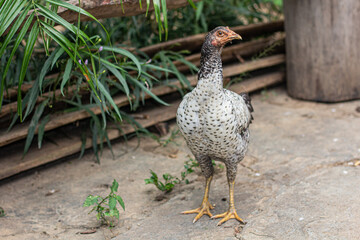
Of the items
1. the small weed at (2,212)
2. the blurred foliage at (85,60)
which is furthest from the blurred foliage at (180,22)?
the small weed at (2,212)

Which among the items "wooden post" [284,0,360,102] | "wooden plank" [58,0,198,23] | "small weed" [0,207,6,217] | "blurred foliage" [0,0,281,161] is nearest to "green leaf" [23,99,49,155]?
"blurred foliage" [0,0,281,161]

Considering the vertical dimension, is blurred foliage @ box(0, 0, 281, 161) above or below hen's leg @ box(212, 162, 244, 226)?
above

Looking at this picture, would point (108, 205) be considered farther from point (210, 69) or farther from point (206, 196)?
point (210, 69)

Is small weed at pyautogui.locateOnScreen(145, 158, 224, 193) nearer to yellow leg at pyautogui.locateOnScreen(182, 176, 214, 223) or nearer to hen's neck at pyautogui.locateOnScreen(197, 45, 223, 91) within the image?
yellow leg at pyautogui.locateOnScreen(182, 176, 214, 223)

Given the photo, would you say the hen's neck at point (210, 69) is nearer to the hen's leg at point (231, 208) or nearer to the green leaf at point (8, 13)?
the hen's leg at point (231, 208)

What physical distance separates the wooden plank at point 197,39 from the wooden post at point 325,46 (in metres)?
0.39

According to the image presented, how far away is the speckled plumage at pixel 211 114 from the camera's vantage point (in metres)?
2.63

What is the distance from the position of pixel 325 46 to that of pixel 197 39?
136 centimetres

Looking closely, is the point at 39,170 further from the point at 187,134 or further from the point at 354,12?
the point at 354,12

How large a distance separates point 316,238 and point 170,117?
2.19 m

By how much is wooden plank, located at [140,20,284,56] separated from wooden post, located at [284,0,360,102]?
388 millimetres

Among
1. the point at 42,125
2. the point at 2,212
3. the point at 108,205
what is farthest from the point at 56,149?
the point at 108,205

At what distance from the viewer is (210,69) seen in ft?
8.61

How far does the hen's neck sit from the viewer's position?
261cm
